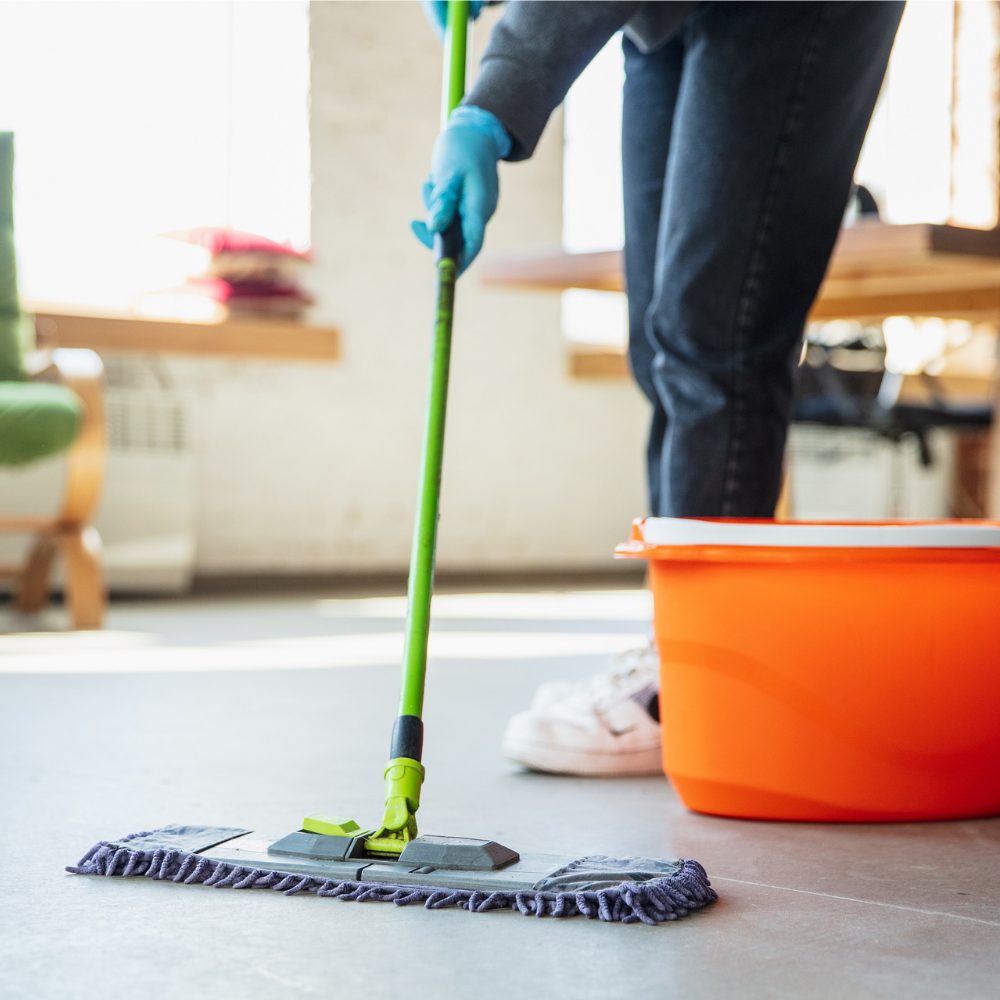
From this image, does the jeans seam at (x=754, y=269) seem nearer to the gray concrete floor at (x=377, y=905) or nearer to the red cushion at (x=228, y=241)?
the gray concrete floor at (x=377, y=905)

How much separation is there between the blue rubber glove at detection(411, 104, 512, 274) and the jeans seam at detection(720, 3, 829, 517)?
13.0 inches

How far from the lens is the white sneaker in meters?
1.44

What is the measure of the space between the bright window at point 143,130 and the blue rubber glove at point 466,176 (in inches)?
116

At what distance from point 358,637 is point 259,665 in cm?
48

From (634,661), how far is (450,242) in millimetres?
577

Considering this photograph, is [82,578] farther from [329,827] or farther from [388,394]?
[329,827]

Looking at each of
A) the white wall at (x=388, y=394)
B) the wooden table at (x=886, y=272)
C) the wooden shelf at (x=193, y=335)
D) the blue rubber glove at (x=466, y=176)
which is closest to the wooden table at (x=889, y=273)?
the wooden table at (x=886, y=272)

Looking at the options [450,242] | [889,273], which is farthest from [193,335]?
[450,242]

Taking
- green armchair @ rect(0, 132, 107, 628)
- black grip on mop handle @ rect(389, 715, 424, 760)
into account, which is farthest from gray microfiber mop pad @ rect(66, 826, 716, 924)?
green armchair @ rect(0, 132, 107, 628)

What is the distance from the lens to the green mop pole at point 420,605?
3.30ft

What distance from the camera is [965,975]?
80 centimetres

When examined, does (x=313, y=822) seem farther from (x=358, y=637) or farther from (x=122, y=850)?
(x=358, y=637)

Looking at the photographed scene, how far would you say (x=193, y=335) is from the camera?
3.99 metres

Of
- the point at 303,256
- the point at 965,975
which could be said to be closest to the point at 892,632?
the point at 965,975
